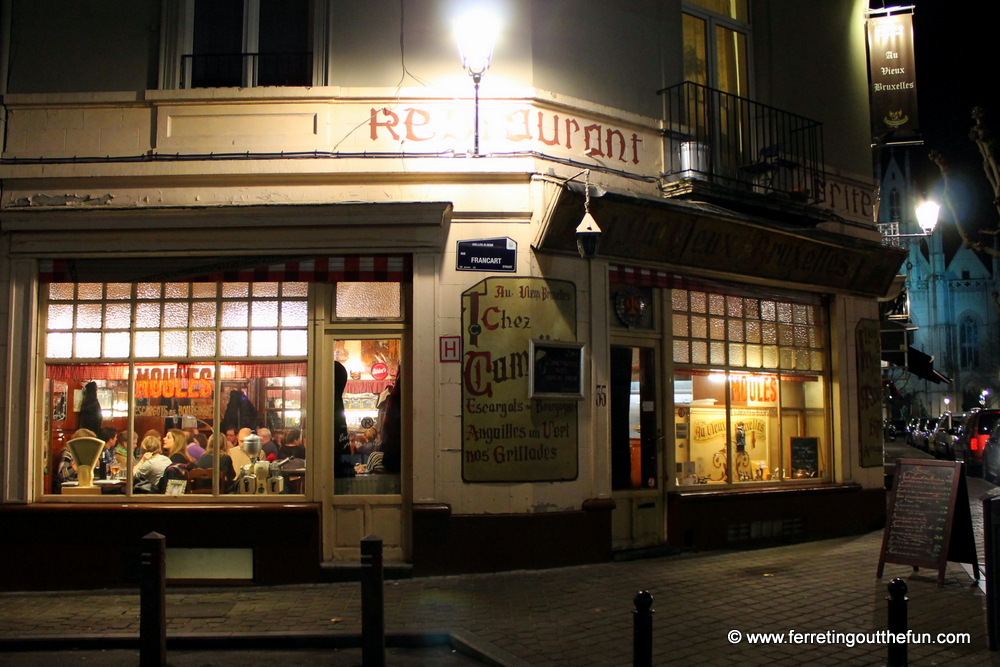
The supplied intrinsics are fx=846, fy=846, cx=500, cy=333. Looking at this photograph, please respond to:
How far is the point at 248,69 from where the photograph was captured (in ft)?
31.1

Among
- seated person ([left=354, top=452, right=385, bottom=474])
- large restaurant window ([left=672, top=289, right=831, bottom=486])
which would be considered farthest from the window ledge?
seated person ([left=354, top=452, right=385, bottom=474])

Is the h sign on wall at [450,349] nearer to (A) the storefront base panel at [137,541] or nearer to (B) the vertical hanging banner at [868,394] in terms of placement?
(A) the storefront base panel at [137,541]

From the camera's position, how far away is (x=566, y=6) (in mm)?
9609

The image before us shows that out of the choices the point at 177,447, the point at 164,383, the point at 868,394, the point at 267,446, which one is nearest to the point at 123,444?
the point at 177,447

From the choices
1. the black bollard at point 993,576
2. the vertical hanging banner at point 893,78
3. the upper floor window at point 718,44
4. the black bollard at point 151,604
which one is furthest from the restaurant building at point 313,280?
the vertical hanging banner at point 893,78

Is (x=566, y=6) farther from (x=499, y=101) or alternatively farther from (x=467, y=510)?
(x=467, y=510)

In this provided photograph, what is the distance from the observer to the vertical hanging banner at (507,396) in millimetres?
8836

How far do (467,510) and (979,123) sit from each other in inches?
714

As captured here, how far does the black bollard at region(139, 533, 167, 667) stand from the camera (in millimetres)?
5848

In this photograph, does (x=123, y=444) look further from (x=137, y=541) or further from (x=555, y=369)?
(x=555, y=369)

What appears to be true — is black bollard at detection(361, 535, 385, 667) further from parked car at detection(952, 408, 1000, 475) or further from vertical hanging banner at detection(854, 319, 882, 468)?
parked car at detection(952, 408, 1000, 475)

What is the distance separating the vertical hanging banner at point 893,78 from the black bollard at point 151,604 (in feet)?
39.5

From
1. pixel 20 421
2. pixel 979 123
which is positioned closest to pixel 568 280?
pixel 20 421

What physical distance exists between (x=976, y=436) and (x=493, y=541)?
19638 millimetres
